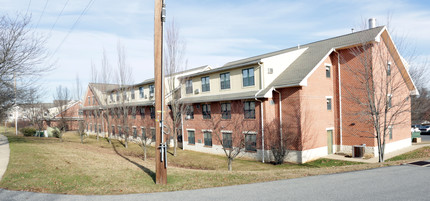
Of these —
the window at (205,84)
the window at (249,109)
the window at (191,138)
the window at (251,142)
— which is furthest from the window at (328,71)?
the window at (191,138)

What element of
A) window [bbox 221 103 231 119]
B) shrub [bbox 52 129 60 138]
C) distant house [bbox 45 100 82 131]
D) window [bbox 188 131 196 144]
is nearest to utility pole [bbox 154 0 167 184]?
window [bbox 221 103 231 119]

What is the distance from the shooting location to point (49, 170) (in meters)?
11.6

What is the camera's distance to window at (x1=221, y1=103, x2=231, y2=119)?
2320 centimetres

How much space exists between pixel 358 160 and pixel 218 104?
37.4ft

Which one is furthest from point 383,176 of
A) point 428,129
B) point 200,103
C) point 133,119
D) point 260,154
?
point 428,129

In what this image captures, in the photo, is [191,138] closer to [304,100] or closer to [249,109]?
[249,109]

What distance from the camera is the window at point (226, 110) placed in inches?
914

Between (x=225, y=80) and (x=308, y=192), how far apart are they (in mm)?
16538

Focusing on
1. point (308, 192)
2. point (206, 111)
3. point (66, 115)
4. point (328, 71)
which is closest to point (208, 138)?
point (206, 111)

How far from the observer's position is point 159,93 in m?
9.47

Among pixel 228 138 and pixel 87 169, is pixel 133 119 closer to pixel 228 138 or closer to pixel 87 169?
pixel 228 138

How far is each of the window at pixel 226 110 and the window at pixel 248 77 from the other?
7.71ft

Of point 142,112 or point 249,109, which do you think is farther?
point 142,112

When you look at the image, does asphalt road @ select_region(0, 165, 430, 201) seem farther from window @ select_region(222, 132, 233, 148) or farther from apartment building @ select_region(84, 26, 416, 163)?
window @ select_region(222, 132, 233, 148)
